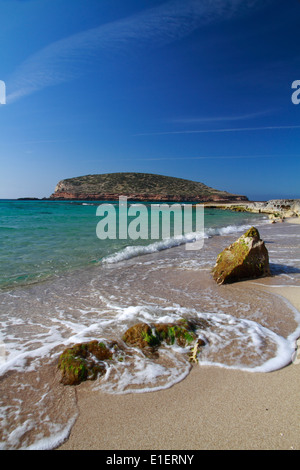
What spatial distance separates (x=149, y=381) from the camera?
251cm

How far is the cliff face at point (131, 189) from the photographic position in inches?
3637

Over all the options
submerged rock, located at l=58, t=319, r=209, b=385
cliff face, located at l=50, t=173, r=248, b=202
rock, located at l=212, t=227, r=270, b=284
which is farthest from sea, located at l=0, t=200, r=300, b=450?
cliff face, located at l=50, t=173, r=248, b=202

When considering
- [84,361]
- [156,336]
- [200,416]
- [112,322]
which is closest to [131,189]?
[112,322]

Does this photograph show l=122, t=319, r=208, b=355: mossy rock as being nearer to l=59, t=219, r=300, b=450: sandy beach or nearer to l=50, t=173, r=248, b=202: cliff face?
l=59, t=219, r=300, b=450: sandy beach

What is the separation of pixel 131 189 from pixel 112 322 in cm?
9588

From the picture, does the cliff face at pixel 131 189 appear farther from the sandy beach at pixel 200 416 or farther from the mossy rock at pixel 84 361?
the sandy beach at pixel 200 416

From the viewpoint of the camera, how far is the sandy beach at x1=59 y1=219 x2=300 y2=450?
5.90ft

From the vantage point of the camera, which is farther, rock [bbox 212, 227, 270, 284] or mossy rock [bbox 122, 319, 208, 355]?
rock [bbox 212, 227, 270, 284]

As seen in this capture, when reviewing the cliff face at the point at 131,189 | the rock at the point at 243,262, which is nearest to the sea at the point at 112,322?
the rock at the point at 243,262

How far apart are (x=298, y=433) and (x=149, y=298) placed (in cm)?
326

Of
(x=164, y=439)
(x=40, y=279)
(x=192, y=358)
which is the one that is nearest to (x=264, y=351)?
(x=192, y=358)

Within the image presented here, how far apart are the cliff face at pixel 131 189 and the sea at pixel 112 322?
8306cm

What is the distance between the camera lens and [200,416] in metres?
2.02

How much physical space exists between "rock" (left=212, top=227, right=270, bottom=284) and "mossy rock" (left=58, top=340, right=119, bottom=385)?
3.57 meters
